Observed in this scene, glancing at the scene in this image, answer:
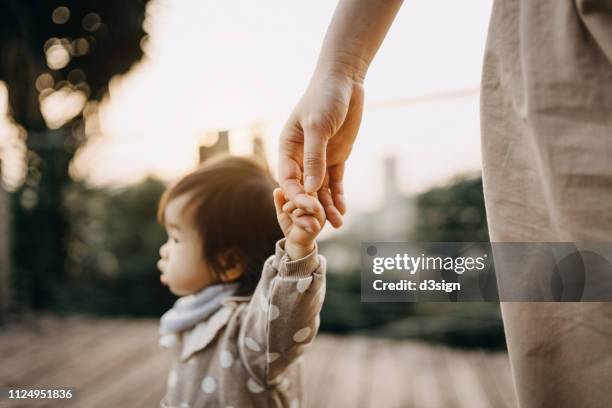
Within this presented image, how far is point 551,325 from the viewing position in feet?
1.46

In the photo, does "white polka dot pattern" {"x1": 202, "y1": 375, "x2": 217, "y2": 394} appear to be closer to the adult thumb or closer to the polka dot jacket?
the polka dot jacket

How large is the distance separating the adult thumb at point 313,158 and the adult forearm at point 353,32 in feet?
0.29

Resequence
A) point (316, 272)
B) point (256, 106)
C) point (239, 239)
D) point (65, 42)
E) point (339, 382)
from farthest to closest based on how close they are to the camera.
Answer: point (65, 42)
point (339, 382)
point (256, 106)
point (239, 239)
point (316, 272)

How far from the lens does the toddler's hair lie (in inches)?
32.4

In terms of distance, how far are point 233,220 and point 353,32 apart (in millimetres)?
377

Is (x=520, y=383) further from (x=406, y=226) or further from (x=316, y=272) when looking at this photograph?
(x=406, y=226)

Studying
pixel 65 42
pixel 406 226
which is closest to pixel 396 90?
pixel 406 226

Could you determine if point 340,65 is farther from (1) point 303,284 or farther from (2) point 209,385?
(2) point 209,385

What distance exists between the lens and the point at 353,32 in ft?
1.84

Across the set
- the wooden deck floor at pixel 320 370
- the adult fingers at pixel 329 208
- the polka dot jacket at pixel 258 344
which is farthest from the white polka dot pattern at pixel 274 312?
the wooden deck floor at pixel 320 370

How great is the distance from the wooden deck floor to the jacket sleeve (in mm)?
1112

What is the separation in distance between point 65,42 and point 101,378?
222cm

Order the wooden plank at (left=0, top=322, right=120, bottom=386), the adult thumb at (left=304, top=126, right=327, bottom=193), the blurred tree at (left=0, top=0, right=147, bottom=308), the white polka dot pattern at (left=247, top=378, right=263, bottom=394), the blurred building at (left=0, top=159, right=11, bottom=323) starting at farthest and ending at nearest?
1. the blurred tree at (left=0, top=0, right=147, bottom=308)
2. the blurred building at (left=0, top=159, right=11, bottom=323)
3. the wooden plank at (left=0, top=322, right=120, bottom=386)
4. the white polka dot pattern at (left=247, top=378, right=263, bottom=394)
5. the adult thumb at (left=304, top=126, right=327, bottom=193)

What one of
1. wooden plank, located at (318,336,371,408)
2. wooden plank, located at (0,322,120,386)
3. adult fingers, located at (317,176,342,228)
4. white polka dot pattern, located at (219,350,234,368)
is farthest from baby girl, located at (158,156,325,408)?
wooden plank, located at (0,322,120,386)
